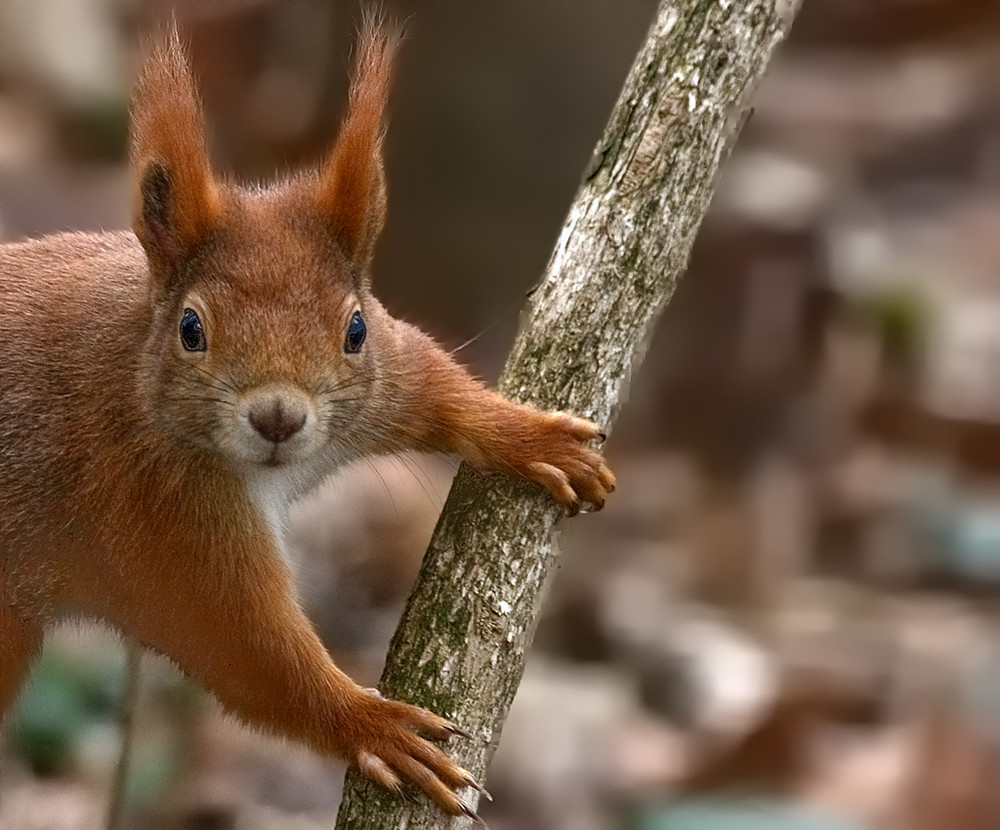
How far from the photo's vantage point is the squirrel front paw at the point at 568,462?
1.56m

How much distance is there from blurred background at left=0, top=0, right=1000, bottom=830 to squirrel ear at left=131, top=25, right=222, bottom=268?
391mm

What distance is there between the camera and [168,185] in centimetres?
153

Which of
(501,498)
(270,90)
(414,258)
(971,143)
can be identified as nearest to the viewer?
(501,498)

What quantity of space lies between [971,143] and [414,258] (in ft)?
10.4

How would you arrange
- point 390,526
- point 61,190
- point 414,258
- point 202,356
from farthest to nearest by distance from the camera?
point 414,258, point 390,526, point 61,190, point 202,356

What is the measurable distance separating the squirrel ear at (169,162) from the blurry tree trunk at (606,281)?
408mm

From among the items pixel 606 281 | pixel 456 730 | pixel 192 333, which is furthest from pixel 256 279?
pixel 456 730

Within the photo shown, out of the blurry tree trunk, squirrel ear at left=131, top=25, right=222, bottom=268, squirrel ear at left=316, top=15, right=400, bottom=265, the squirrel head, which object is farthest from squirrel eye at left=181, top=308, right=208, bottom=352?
the blurry tree trunk

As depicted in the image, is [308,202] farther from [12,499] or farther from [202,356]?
[12,499]

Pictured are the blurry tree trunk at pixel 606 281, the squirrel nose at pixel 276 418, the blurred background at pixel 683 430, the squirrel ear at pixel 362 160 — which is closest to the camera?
the squirrel nose at pixel 276 418

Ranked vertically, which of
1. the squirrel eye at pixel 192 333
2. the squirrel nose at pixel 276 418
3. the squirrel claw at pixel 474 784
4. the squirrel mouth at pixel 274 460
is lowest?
the squirrel claw at pixel 474 784

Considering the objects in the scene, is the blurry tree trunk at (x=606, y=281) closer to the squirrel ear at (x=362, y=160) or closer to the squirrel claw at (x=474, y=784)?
the squirrel claw at (x=474, y=784)

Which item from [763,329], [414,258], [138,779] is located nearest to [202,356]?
[138,779]

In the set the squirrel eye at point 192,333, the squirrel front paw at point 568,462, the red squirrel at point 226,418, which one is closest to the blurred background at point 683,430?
the squirrel front paw at point 568,462
